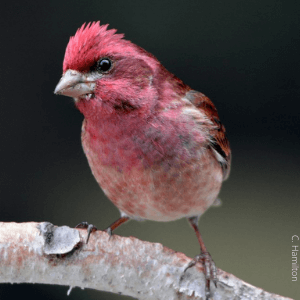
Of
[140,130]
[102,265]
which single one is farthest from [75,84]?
[102,265]

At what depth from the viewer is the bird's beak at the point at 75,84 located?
1.96 metres

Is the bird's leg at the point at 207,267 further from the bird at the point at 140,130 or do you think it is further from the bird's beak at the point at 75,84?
the bird's beak at the point at 75,84

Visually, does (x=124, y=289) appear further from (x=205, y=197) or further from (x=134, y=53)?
(x=134, y=53)

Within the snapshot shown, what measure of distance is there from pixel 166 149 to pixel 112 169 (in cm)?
24

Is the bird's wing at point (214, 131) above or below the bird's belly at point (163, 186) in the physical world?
above

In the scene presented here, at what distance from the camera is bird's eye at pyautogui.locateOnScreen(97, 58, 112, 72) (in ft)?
6.66

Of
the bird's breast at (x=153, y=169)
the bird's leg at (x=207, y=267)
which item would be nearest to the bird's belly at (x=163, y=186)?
the bird's breast at (x=153, y=169)

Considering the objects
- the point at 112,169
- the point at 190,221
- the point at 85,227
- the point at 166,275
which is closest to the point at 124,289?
the point at 166,275

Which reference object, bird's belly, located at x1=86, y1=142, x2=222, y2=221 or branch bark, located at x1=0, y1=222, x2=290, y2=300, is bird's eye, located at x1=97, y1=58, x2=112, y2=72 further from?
branch bark, located at x1=0, y1=222, x2=290, y2=300

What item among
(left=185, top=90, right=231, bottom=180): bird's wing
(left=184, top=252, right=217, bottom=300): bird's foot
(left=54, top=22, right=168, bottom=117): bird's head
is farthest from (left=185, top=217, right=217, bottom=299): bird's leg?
(left=54, top=22, right=168, bottom=117): bird's head

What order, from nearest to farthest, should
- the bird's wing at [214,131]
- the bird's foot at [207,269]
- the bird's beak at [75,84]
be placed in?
1. the bird's beak at [75,84]
2. the bird's foot at [207,269]
3. the bird's wing at [214,131]

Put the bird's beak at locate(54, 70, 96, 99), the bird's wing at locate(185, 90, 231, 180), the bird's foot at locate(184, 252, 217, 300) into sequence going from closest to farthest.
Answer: the bird's beak at locate(54, 70, 96, 99), the bird's foot at locate(184, 252, 217, 300), the bird's wing at locate(185, 90, 231, 180)

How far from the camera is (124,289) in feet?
7.00

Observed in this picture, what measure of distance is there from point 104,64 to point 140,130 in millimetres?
297
